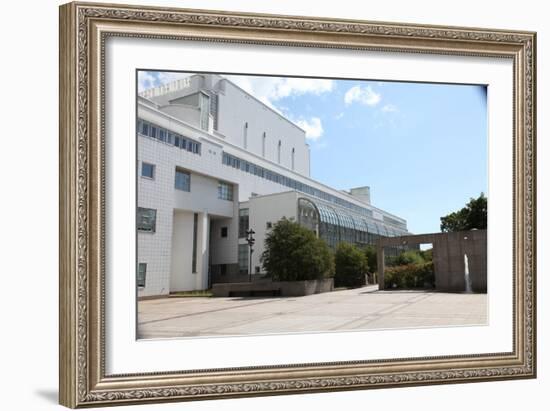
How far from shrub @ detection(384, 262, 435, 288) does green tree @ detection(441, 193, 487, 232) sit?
0.65 metres

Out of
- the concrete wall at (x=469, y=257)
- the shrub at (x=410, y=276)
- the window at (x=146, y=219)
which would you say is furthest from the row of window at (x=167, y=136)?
the concrete wall at (x=469, y=257)

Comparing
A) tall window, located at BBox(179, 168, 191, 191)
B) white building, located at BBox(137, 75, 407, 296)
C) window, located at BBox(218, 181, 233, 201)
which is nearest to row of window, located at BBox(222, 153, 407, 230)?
white building, located at BBox(137, 75, 407, 296)

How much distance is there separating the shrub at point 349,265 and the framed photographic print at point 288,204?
3 centimetres

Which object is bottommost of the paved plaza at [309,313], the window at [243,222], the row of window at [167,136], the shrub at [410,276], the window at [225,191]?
the paved plaza at [309,313]

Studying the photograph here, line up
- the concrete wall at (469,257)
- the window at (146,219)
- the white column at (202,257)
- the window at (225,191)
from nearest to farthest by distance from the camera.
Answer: the window at (146,219) < the white column at (202,257) < the concrete wall at (469,257) < the window at (225,191)

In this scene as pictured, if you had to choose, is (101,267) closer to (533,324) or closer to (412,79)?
(412,79)

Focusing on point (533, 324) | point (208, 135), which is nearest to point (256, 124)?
point (208, 135)

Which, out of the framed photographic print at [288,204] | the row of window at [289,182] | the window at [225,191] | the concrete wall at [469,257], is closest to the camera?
the framed photographic print at [288,204]

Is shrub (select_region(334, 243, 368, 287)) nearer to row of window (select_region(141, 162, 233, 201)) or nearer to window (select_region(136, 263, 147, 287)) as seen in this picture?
row of window (select_region(141, 162, 233, 201))

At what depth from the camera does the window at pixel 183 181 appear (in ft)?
24.6

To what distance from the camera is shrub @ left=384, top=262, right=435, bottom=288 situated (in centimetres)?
765

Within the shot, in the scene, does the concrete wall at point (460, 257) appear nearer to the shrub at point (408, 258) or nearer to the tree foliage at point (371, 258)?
the tree foliage at point (371, 258)

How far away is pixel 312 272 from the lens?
26.6 ft

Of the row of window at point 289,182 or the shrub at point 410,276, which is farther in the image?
the row of window at point 289,182
